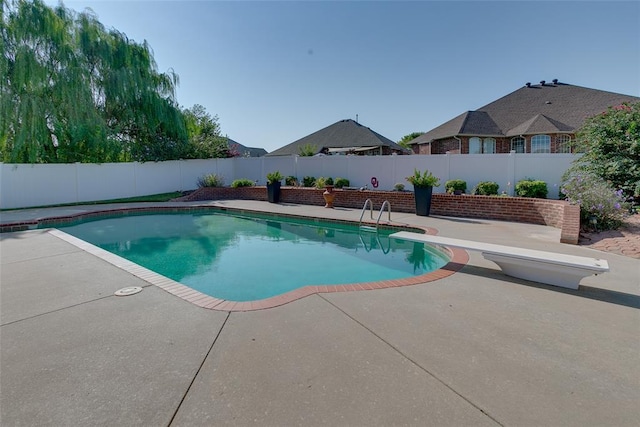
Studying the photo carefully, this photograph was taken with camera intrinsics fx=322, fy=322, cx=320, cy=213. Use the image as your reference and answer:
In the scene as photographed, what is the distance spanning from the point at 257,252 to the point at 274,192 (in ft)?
25.3

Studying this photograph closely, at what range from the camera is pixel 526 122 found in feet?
67.4

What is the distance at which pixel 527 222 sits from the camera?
367 inches

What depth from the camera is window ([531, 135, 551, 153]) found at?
19.3 meters

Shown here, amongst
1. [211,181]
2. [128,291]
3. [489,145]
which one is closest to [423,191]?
[128,291]

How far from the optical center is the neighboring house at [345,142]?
2467cm

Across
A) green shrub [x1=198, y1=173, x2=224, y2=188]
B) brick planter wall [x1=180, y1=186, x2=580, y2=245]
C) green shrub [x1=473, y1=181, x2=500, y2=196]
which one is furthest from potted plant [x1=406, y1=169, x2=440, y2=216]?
green shrub [x1=198, y1=173, x2=224, y2=188]

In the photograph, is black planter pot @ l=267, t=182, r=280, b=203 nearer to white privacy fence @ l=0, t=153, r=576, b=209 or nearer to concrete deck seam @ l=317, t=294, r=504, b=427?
white privacy fence @ l=0, t=153, r=576, b=209

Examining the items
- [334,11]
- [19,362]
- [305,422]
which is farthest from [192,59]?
[305,422]

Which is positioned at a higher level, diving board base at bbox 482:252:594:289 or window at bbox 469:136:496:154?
window at bbox 469:136:496:154

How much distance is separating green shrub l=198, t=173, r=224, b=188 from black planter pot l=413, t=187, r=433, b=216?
1178 cm

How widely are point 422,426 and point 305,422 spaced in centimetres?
69

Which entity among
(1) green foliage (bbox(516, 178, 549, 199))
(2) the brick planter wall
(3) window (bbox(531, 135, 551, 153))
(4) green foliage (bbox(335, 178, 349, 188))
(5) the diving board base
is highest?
(3) window (bbox(531, 135, 551, 153))

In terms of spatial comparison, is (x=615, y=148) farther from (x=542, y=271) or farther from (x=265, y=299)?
(x=265, y=299)

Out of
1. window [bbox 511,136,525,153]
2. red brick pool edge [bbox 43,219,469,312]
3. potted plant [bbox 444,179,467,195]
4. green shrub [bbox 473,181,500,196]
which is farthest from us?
window [bbox 511,136,525,153]
